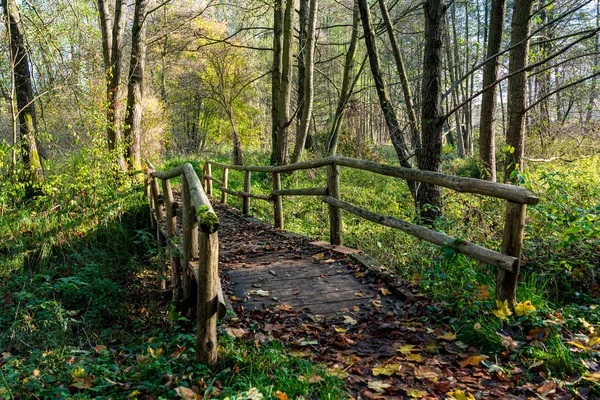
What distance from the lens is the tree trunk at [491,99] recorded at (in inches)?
332

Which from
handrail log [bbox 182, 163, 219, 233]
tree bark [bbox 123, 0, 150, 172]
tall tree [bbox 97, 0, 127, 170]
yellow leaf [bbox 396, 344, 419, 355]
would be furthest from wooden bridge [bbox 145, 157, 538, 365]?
tree bark [bbox 123, 0, 150, 172]

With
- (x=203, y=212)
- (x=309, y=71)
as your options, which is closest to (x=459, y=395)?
(x=203, y=212)

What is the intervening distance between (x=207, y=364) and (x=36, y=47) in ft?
28.5

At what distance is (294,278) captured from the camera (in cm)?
489

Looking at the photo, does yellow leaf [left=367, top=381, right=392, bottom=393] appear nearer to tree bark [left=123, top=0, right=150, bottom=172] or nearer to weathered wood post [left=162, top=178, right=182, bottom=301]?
weathered wood post [left=162, top=178, right=182, bottom=301]

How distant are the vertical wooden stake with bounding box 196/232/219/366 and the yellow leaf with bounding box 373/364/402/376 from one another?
3.51ft

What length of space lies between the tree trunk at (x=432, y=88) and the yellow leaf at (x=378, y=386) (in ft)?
11.8

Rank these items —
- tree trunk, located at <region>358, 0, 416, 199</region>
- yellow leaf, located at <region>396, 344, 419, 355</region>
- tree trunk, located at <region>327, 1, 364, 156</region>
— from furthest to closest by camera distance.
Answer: tree trunk, located at <region>327, 1, 364, 156</region> → tree trunk, located at <region>358, 0, 416, 199</region> → yellow leaf, located at <region>396, 344, 419, 355</region>

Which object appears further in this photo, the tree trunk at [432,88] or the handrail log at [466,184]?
the tree trunk at [432,88]

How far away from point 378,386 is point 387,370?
19 cm

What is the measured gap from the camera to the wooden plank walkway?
4.16 meters

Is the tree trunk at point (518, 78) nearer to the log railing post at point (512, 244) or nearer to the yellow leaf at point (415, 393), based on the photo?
the log railing post at point (512, 244)

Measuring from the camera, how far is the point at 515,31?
8.33 metres

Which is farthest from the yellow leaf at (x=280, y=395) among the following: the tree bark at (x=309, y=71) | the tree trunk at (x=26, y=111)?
the tree bark at (x=309, y=71)
